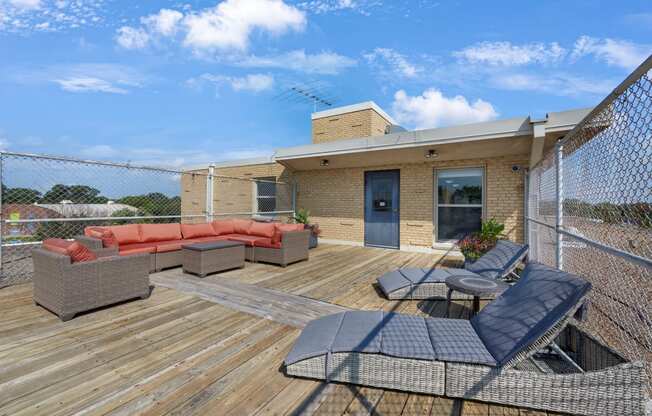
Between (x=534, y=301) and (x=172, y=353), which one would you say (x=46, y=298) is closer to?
(x=172, y=353)

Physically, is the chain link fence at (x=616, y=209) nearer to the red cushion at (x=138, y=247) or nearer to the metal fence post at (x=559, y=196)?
the metal fence post at (x=559, y=196)

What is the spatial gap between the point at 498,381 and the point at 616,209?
133 centimetres

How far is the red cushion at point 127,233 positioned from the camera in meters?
5.37

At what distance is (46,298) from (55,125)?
923 centimetres

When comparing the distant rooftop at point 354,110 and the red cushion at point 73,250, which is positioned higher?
the distant rooftop at point 354,110

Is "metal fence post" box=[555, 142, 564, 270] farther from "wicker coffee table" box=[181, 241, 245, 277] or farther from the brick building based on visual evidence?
"wicker coffee table" box=[181, 241, 245, 277]

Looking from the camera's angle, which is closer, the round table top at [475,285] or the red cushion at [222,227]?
the round table top at [475,285]

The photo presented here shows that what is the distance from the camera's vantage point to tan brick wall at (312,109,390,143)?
10.7m

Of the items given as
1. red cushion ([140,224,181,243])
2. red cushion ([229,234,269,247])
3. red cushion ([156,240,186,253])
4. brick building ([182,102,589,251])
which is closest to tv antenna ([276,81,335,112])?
brick building ([182,102,589,251])

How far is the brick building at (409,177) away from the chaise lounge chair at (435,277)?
275cm

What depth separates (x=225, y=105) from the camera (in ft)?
38.0

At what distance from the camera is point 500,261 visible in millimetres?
4113

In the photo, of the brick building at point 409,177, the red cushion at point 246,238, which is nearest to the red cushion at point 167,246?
the red cushion at point 246,238

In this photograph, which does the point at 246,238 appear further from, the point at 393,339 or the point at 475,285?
the point at 393,339
